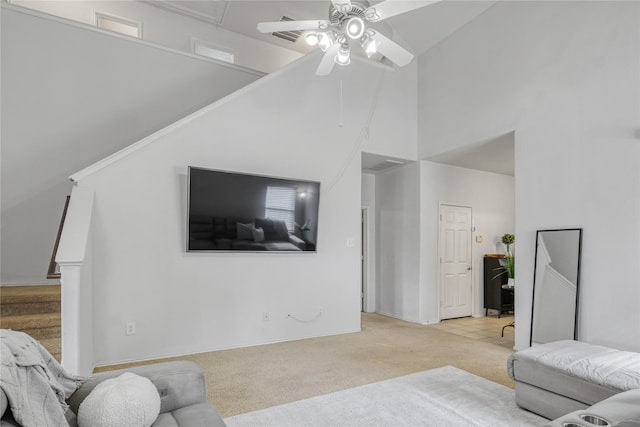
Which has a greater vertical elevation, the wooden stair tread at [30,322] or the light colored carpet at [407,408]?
the wooden stair tread at [30,322]

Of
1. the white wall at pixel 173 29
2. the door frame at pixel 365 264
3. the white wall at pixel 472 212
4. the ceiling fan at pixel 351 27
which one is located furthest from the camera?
the door frame at pixel 365 264

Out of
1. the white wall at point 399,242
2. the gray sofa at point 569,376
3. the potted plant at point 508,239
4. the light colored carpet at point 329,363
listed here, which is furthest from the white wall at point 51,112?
the potted plant at point 508,239

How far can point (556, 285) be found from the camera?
12.6 feet

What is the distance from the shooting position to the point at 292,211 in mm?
4629

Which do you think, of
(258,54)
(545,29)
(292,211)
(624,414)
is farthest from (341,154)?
(624,414)

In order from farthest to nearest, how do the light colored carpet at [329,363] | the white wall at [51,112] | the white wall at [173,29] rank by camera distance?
the white wall at [173,29], the white wall at [51,112], the light colored carpet at [329,363]

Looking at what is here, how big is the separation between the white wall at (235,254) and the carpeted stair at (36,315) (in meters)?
0.51

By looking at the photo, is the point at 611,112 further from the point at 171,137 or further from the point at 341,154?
the point at 171,137

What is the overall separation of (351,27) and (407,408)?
2.90 metres

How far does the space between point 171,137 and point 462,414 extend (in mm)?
3862

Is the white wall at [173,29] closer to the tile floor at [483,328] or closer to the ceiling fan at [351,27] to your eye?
the ceiling fan at [351,27]

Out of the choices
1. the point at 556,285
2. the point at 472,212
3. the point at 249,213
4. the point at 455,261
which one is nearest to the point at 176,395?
the point at 249,213

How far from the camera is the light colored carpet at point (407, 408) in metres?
2.50

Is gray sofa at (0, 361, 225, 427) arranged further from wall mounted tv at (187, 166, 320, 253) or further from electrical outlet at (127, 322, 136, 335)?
wall mounted tv at (187, 166, 320, 253)
